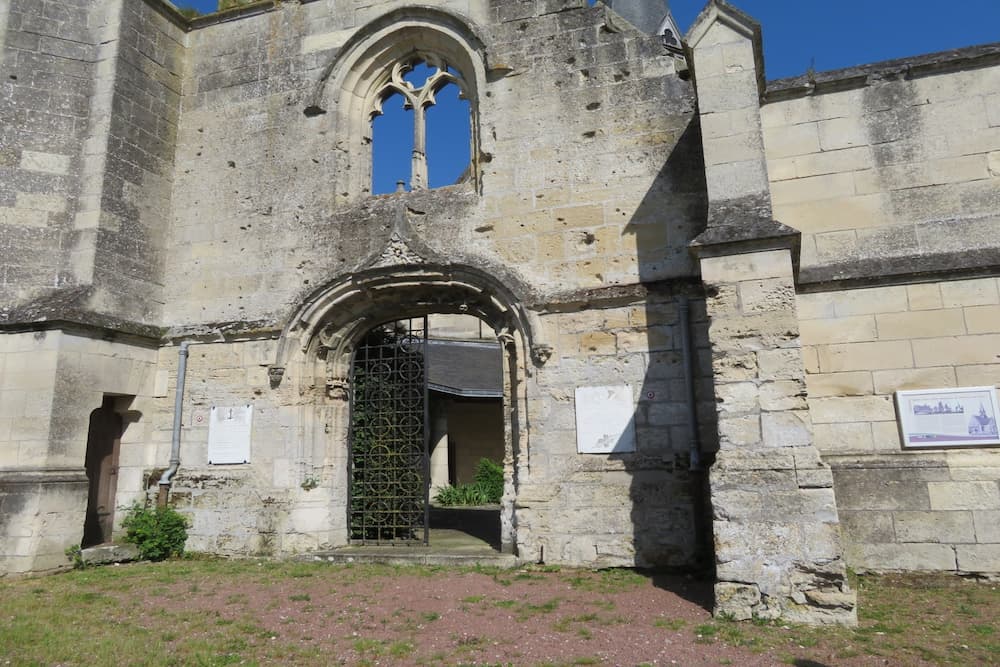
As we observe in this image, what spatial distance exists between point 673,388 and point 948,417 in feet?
6.94

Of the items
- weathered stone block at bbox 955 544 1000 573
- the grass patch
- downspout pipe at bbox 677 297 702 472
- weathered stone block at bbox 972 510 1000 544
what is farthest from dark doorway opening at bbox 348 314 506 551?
weathered stone block at bbox 972 510 1000 544

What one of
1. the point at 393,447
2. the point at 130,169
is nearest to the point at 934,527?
the point at 393,447

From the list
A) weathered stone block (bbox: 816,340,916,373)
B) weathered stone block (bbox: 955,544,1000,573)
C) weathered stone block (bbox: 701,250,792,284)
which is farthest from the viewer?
weathered stone block (bbox: 816,340,916,373)

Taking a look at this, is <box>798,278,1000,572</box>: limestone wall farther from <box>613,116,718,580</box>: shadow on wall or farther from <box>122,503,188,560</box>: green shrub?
<box>122,503,188,560</box>: green shrub

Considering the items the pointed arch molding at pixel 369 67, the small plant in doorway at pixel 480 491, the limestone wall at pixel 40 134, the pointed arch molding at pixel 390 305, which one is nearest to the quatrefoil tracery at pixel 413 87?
the pointed arch molding at pixel 369 67

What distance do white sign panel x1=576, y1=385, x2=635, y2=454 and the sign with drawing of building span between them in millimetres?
2157

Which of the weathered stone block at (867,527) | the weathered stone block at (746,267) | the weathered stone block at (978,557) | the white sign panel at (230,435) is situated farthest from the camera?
the white sign panel at (230,435)

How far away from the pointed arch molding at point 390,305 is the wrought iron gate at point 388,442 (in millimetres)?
310

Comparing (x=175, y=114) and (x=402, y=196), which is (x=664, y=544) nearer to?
(x=402, y=196)

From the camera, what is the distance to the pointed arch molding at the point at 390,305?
7004mm

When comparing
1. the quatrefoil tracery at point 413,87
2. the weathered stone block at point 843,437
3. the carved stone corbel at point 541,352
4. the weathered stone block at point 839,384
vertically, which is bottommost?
the weathered stone block at point 843,437

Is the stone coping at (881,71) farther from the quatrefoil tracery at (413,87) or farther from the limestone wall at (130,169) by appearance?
the limestone wall at (130,169)

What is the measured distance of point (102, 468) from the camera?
753 centimetres

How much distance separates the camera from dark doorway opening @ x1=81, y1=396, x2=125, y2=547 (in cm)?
738
